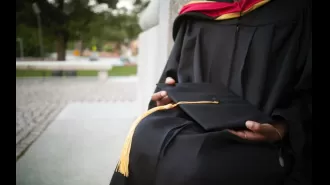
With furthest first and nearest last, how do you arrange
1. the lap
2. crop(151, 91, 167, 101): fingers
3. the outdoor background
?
the outdoor background, crop(151, 91, 167, 101): fingers, the lap

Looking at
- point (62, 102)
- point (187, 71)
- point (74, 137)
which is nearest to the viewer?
point (187, 71)

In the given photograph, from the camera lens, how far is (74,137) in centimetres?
296

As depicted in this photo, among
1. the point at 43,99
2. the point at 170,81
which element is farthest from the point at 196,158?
the point at 43,99

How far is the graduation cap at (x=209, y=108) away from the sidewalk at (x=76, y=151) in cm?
116

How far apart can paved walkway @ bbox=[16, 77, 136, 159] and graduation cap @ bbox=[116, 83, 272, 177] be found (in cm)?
182

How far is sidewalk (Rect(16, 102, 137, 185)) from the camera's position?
6.85ft

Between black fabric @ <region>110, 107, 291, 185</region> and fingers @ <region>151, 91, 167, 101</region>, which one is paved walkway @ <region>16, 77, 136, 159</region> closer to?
fingers @ <region>151, 91, 167, 101</region>

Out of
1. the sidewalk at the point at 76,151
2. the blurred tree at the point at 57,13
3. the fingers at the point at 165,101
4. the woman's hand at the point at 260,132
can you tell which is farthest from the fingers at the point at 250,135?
the blurred tree at the point at 57,13

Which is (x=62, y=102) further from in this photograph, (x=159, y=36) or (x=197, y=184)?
(x=197, y=184)

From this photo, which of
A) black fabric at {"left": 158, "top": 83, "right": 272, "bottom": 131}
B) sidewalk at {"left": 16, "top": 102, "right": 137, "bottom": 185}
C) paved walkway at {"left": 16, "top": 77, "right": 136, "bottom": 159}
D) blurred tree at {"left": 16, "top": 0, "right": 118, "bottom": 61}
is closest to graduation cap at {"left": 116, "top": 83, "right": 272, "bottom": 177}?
black fabric at {"left": 158, "top": 83, "right": 272, "bottom": 131}

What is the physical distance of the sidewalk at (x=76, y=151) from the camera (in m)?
2.09

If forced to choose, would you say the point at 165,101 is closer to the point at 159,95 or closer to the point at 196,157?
the point at 159,95

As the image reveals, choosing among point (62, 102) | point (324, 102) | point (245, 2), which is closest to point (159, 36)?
point (245, 2)
